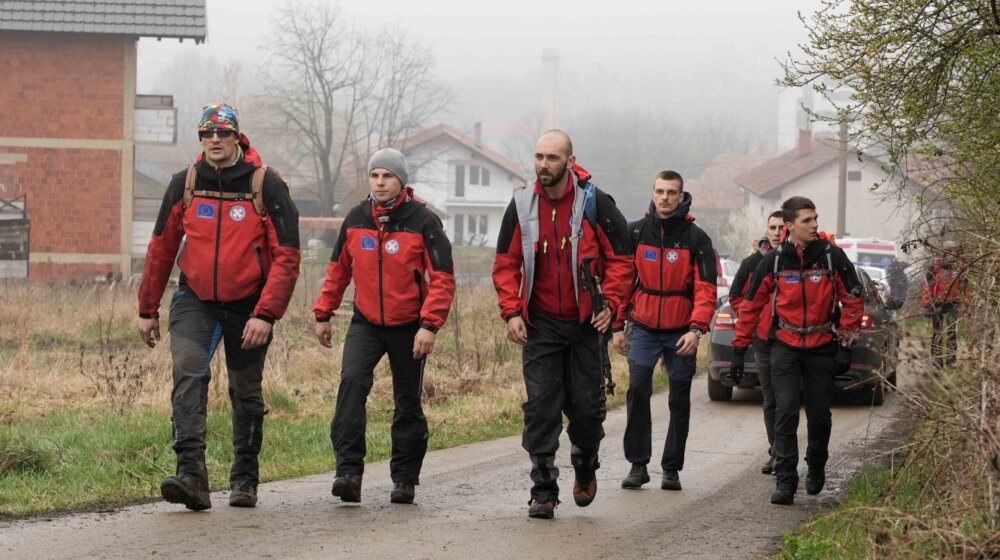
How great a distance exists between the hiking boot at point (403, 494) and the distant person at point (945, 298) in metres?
3.04

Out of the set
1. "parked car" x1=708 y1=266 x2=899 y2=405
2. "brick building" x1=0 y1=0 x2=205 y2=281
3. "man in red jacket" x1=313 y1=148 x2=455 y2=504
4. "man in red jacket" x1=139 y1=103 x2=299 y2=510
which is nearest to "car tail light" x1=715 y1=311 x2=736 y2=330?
"parked car" x1=708 y1=266 x2=899 y2=405

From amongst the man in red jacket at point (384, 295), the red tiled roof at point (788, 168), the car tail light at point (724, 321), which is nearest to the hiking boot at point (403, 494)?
the man in red jacket at point (384, 295)

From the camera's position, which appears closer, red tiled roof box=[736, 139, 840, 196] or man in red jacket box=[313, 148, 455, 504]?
man in red jacket box=[313, 148, 455, 504]

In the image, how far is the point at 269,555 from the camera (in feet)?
20.7

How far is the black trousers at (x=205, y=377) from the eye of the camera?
7.40m

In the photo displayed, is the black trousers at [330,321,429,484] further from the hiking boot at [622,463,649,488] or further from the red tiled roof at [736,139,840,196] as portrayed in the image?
the red tiled roof at [736,139,840,196]

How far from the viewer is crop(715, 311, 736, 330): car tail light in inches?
611

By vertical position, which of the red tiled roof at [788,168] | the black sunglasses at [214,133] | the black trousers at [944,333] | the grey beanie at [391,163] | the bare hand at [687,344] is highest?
the red tiled roof at [788,168]

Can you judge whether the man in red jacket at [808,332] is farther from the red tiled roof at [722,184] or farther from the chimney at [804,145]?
the red tiled roof at [722,184]

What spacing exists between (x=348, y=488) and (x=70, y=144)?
104 feet

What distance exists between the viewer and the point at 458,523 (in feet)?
24.2

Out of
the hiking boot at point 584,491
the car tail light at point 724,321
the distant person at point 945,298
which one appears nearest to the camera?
the distant person at point 945,298

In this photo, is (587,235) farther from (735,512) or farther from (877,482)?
(877,482)

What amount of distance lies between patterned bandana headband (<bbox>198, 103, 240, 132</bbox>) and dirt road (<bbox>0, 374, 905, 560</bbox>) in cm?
209
